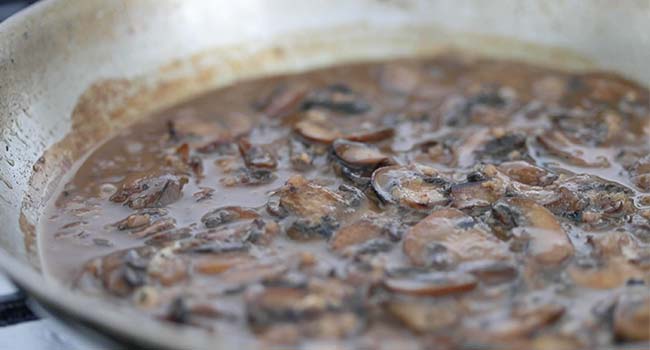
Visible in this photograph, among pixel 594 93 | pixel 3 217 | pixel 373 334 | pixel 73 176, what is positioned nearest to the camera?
pixel 373 334

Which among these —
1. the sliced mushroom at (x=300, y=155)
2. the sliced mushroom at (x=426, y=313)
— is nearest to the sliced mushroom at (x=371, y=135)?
the sliced mushroom at (x=300, y=155)

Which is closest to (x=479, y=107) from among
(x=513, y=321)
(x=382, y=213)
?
(x=382, y=213)

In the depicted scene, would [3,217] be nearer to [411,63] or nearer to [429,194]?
[429,194]

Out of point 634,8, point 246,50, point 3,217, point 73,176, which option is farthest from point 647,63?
point 3,217

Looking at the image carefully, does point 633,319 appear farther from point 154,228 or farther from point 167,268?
point 154,228

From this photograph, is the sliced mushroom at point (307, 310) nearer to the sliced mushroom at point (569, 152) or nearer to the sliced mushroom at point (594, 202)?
the sliced mushroom at point (594, 202)

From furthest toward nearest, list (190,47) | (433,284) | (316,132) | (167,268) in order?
(190,47) < (316,132) < (167,268) < (433,284)

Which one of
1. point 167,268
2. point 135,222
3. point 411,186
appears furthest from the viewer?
point 411,186
